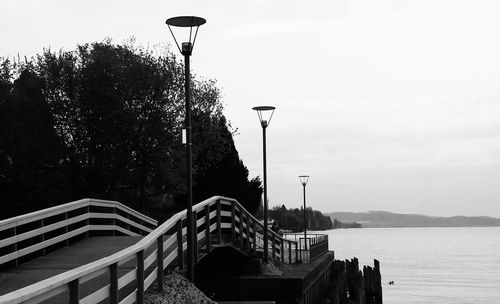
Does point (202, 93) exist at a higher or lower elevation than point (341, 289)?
higher

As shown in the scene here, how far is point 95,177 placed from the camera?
102ft

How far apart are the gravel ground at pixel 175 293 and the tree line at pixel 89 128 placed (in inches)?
749

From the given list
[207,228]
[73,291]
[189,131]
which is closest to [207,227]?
[207,228]

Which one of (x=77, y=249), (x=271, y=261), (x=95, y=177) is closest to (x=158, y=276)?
(x=77, y=249)

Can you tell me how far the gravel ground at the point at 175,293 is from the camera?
1016 cm

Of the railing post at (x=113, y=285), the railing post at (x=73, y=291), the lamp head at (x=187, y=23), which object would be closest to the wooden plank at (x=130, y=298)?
the railing post at (x=113, y=285)

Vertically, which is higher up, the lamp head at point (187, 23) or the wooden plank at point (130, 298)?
the lamp head at point (187, 23)

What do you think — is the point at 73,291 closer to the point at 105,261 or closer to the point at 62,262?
the point at 105,261

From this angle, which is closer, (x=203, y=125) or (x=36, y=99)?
(x=36, y=99)

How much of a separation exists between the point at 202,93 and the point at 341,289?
51.0ft

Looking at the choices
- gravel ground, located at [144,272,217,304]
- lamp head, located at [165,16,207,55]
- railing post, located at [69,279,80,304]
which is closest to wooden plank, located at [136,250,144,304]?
gravel ground, located at [144,272,217,304]

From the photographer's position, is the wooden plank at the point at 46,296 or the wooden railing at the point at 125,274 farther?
the wooden railing at the point at 125,274

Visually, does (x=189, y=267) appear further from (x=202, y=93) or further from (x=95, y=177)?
(x=202, y=93)

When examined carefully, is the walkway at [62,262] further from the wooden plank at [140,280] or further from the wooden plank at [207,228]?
the wooden plank at [207,228]
